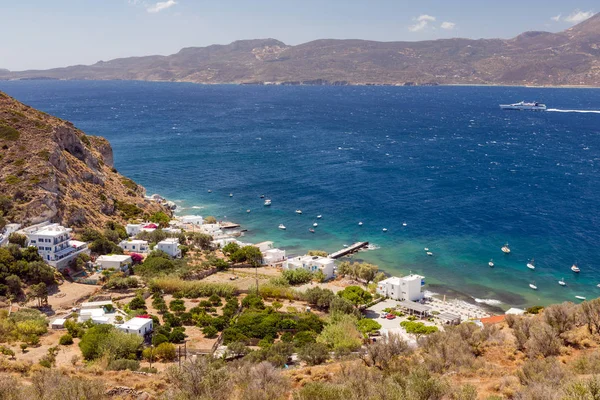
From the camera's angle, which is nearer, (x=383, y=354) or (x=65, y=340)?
(x=383, y=354)

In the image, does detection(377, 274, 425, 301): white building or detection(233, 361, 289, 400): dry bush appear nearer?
detection(233, 361, 289, 400): dry bush

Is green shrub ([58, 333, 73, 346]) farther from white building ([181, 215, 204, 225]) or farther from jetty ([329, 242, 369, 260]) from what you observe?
white building ([181, 215, 204, 225])

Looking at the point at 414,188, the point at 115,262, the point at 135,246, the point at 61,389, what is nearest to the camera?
the point at 61,389

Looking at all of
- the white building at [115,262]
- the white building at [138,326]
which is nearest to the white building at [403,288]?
the white building at [138,326]

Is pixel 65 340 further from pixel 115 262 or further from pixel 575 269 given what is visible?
pixel 575 269

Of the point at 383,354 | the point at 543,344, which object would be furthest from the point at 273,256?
the point at 543,344

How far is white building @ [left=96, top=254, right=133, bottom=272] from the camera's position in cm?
5134

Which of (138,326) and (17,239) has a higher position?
(17,239)

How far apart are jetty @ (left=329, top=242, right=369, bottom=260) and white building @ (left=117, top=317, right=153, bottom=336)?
91.5 feet

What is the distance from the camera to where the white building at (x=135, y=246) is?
57.8 metres

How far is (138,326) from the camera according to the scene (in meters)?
Answer: 36.9

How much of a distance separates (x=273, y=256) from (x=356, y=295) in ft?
52.3

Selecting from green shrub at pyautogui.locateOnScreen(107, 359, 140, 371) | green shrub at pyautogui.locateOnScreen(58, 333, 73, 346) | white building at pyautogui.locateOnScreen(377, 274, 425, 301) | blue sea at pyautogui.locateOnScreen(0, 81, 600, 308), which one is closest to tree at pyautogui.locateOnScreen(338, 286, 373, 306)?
white building at pyautogui.locateOnScreen(377, 274, 425, 301)

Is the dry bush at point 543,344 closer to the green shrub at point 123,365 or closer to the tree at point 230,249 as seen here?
the green shrub at point 123,365
